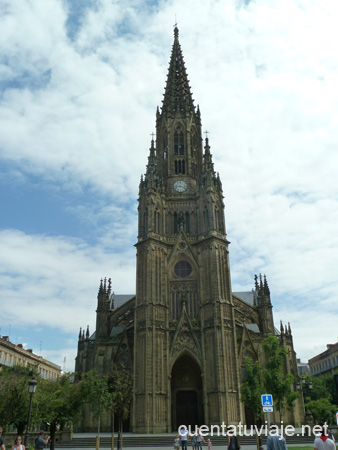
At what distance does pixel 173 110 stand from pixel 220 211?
1800cm

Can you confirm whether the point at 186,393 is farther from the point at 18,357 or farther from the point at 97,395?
the point at 18,357

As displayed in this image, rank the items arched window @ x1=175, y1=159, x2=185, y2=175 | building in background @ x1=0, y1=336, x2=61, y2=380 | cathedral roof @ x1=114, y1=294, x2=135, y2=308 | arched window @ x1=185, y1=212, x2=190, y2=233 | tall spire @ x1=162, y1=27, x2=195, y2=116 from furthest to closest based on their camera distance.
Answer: cathedral roof @ x1=114, y1=294, x2=135, y2=308, tall spire @ x1=162, y1=27, x2=195, y2=116, building in background @ x1=0, y1=336, x2=61, y2=380, arched window @ x1=175, y1=159, x2=185, y2=175, arched window @ x1=185, y1=212, x2=190, y2=233

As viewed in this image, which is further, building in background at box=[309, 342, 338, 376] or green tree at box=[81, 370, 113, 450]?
building in background at box=[309, 342, 338, 376]

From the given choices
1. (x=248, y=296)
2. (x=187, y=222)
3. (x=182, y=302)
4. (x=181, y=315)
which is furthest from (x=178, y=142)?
(x=248, y=296)

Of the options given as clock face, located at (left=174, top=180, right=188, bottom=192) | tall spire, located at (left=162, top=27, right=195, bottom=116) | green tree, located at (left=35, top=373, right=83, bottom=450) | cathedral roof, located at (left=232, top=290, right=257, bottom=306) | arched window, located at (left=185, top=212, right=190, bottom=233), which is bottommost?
green tree, located at (left=35, top=373, right=83, bottom=450)

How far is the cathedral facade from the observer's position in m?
40.3

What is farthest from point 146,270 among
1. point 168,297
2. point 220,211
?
point 220,211

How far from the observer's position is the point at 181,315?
44438 millimetres

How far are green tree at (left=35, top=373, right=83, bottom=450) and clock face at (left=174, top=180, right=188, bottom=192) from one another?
29.6 m

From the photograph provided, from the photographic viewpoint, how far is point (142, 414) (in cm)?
3906

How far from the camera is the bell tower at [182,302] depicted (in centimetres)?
4005

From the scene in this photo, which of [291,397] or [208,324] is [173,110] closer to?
[208,324]

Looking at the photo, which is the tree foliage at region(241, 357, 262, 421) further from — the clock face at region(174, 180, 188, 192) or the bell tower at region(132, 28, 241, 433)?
the clock face at region(174, 180, 188, 192)

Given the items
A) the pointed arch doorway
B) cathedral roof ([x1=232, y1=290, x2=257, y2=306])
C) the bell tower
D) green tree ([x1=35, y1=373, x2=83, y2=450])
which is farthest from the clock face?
green tree ([x1=35, y1=373, x2=83, y2=450])
